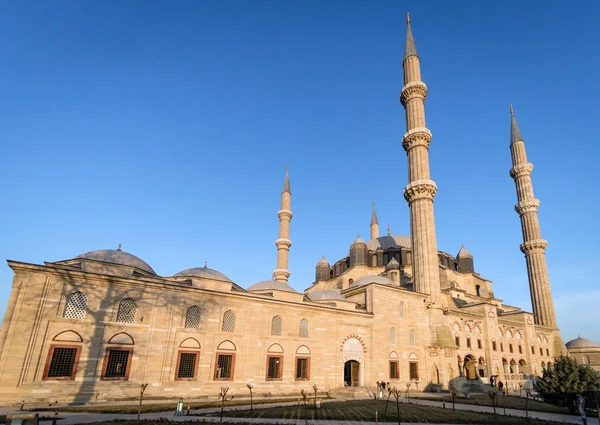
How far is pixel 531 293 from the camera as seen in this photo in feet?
127

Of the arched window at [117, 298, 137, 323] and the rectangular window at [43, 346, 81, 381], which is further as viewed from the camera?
the arched window at [117, 298, 137, 323]

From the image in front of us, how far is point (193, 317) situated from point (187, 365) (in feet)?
7.39

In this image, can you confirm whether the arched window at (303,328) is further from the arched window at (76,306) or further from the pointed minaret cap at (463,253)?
the pointed minaret cap at (463,253)

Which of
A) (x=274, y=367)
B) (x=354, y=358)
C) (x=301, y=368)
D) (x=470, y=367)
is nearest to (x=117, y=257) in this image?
(x=274, y=367)

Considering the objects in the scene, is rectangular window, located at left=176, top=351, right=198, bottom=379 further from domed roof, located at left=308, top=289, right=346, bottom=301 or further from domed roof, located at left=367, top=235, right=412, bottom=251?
domed roof, located at left=367, top=235, right=412, bottom=251

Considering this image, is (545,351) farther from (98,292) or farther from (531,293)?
(98,292)

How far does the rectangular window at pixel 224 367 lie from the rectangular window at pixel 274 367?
212 cm

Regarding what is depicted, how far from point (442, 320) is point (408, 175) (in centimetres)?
1201

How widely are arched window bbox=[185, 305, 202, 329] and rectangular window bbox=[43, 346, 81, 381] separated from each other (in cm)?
473

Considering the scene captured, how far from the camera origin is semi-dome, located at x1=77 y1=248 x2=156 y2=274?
1928 cm

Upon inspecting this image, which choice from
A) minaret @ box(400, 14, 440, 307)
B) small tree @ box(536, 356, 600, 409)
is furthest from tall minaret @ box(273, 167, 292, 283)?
small tree @ box(536, 356, 600, 409)

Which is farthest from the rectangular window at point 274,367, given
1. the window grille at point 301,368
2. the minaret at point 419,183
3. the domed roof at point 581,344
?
the domed roof at point 581,344

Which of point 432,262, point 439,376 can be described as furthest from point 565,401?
point 432,262

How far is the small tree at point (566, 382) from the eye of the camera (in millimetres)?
14492
